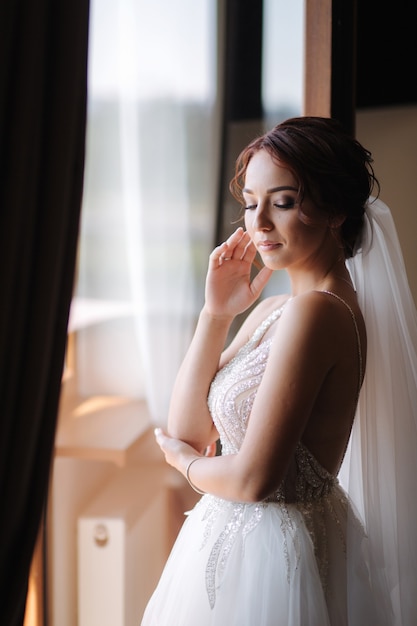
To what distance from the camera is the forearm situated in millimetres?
1421

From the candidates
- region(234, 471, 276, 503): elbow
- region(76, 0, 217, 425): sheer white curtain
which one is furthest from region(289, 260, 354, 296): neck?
region(76, 0, 217, 425): sheer white curtain

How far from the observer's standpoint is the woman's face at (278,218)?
1.20 meters

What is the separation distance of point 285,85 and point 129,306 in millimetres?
1081

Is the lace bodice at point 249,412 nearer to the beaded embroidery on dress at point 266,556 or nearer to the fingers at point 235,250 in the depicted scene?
the beaded embroidery on dress at point 266,556

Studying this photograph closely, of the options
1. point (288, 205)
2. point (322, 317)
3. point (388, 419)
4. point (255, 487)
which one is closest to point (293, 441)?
point (255, 487)

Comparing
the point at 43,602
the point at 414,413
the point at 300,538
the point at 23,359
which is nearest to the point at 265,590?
the point at 300,538

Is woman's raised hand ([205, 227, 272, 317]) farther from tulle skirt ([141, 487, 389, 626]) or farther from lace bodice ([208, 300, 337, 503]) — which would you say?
tulle skirt ([141, 487, 389, 626])

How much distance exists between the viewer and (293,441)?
1.10 m

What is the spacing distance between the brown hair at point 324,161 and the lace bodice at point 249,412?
307 millimetres

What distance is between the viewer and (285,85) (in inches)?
102

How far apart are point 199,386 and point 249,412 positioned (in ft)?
0.57

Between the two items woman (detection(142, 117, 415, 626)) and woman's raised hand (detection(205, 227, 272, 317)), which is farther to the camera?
woman's raised hand (detection(205, 227, 272, 317))

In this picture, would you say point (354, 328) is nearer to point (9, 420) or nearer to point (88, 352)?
point (9, 420)

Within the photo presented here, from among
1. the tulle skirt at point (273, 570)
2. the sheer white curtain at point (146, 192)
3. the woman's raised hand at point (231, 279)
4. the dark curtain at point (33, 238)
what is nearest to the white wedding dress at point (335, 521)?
the tulle skirt at point (273, 570)
